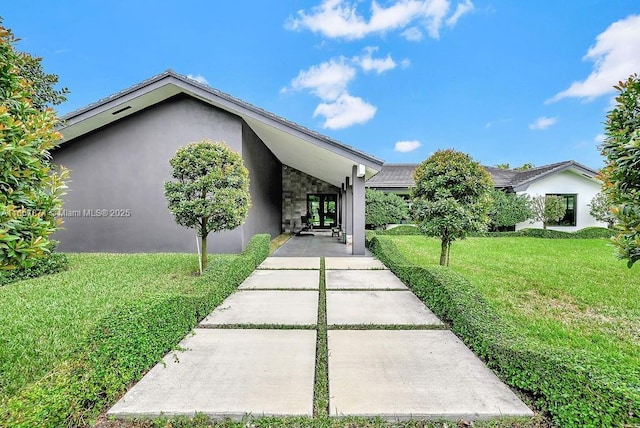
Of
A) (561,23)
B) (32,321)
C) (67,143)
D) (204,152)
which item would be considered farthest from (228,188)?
(561,23)

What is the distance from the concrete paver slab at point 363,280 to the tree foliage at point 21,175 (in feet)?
13.6

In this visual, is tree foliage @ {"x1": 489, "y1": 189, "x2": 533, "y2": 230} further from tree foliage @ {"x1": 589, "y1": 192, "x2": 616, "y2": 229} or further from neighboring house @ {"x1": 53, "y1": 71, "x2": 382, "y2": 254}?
neighboring house @ {"x1": 53, "y1": 71, "x2": 382, "y2": 254}

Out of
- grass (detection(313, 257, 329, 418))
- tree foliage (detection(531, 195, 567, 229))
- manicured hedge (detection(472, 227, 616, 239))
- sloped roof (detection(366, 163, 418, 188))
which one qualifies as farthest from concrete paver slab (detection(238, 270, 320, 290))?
tree foliage (detection(531, 195, 567, 229))

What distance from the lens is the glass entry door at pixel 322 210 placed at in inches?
770

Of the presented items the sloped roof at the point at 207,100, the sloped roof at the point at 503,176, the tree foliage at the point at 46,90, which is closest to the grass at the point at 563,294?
the sloped roof at the point at 207,100

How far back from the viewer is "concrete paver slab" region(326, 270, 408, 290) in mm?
5688

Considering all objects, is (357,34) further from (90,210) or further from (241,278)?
(241,278)

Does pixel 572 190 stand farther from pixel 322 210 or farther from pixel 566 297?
pixel 566 297

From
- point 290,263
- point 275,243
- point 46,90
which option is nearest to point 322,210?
point 275,243

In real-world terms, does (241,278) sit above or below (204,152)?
below

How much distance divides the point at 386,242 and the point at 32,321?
274 inches

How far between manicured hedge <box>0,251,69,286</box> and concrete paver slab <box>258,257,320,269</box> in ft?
14.4

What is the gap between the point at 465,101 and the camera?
71.4 feet

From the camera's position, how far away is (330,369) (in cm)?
275
